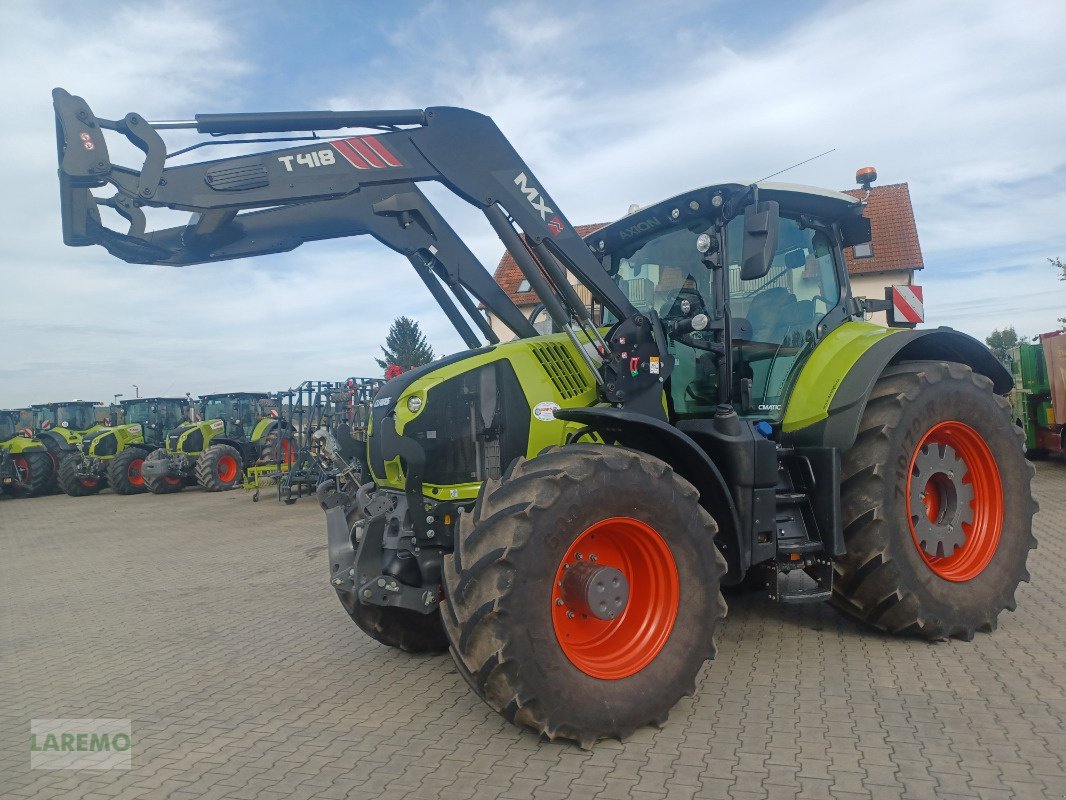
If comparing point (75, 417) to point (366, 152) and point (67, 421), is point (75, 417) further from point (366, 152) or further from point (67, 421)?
point (366, 152)

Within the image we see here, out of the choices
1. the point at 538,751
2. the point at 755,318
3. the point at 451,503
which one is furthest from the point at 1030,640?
the point at 451,503

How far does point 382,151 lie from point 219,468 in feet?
56.8

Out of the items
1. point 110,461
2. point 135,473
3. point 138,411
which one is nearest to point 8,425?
point 138,411

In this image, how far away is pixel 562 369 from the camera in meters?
4.77

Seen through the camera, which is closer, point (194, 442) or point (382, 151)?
point (382, 151)

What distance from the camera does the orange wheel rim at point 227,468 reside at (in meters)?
20.2

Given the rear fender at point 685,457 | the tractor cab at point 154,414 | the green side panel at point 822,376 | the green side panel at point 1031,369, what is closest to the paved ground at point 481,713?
the rear fender at point 685,457

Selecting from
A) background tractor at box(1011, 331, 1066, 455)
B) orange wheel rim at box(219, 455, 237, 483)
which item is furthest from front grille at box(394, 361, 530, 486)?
orange wheel rim at box(219, 455, 237, 483)

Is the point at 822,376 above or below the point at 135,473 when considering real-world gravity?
above

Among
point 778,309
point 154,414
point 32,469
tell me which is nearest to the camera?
point 778,309

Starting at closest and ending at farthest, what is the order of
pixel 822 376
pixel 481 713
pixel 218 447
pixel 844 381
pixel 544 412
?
1. pixel 481 713
2. pixel 544 412
3. pixel 844 381
4. pixel 822 376
5. pixel 218 447

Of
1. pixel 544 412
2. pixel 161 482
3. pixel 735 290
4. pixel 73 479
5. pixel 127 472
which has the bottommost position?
pixel 161 482

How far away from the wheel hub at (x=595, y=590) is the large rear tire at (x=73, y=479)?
21.0m

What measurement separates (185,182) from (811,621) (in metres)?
4.78
